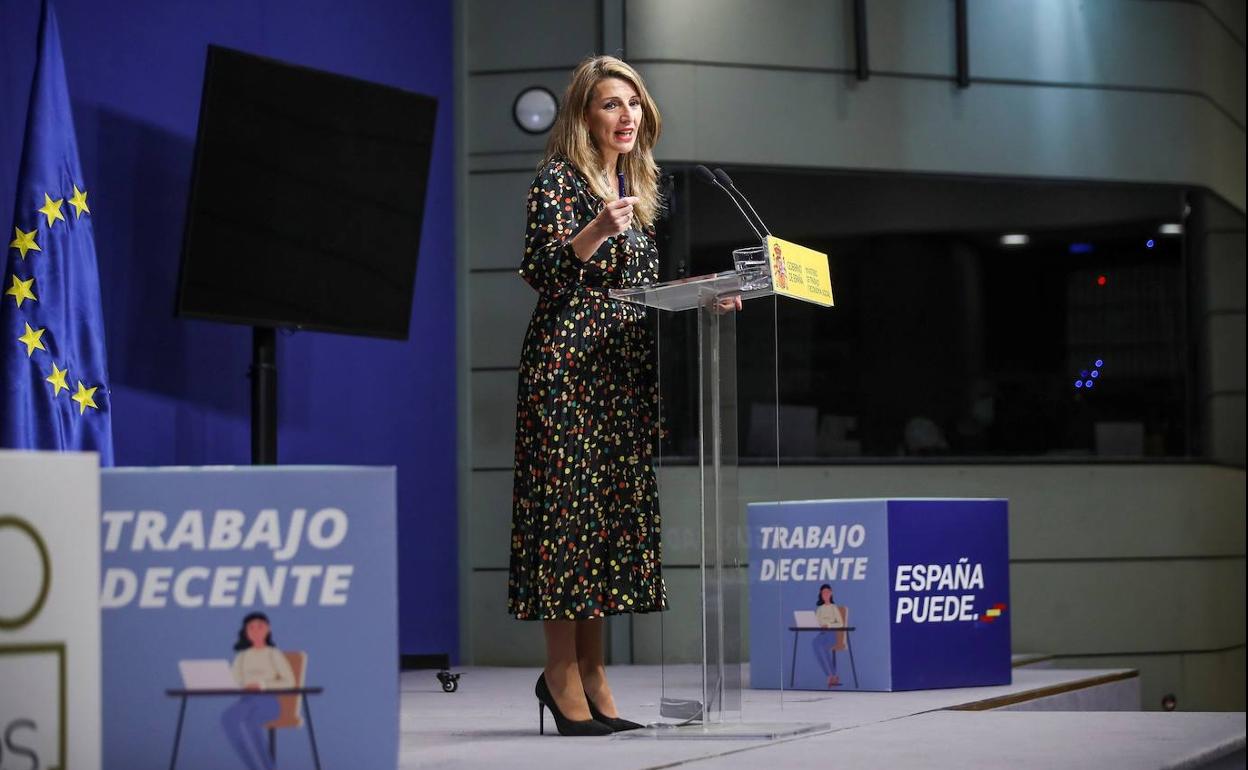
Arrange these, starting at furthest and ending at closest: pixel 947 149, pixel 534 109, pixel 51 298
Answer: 1. pixel 947 149
2. pixel 534 109
3. pixel 51 298

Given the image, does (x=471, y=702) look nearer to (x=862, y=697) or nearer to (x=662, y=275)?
(x=862, y=697)

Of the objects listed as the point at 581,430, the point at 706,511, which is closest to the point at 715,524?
the point at 706,511

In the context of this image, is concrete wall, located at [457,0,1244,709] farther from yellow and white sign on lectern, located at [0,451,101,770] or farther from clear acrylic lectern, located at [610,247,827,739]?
yellow and white sign on lectern, located at [0,451,101,770]

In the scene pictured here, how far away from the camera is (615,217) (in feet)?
8.75

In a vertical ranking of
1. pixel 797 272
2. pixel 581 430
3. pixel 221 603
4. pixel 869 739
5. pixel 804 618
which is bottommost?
pixel 869 739

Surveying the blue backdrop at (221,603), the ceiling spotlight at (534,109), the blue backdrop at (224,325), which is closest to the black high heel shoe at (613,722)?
the blue backdrop at (221,603)

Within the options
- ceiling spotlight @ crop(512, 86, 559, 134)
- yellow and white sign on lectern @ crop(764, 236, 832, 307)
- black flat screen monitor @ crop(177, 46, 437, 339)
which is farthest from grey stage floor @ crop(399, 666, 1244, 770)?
ceiling spotlight @ crop(512, 86, 559, 134)

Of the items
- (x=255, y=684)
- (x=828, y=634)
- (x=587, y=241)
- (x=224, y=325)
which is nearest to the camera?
(x=255, y=684)

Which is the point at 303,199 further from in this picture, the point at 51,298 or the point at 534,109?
the point at 534,109

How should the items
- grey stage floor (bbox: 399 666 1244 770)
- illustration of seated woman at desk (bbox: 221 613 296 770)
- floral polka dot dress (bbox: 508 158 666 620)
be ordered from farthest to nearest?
floral polka dot dress (bbox: 508 158 666 620) → grey stage floor (bbox: 399 666 1244 770) → illustration of seated woman at desk (bbox: 221 613 296 770)

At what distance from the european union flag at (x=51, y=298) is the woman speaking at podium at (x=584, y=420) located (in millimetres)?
1386

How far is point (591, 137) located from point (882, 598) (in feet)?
5.09

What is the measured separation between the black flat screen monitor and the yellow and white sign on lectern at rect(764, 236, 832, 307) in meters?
1.93

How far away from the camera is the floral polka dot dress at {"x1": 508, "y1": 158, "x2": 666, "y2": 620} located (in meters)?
2.91
